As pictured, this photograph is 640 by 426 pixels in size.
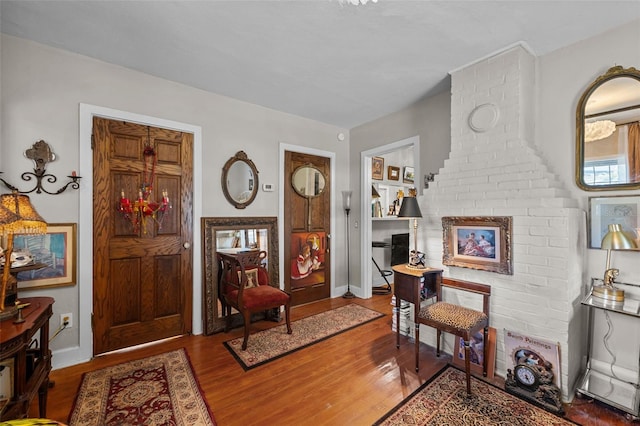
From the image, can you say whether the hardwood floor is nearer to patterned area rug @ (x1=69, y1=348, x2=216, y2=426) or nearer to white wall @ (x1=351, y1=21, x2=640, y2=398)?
patterned area rug @ (x1=69, y1=348, x2=216, y2=426)

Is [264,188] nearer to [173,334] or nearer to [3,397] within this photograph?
[173,334]

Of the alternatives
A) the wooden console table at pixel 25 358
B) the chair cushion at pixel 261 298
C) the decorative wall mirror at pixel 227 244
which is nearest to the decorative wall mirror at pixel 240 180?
the decorative wall mirror at pixel 227 244

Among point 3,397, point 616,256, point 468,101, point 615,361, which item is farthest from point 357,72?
point 3,397

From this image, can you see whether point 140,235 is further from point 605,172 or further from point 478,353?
point 605,172

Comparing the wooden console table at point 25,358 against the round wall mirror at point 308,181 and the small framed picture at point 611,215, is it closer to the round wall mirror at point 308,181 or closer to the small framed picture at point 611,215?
the round wall mirror at point 308,181

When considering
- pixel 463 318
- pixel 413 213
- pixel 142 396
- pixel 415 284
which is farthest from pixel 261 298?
pixel 463 318

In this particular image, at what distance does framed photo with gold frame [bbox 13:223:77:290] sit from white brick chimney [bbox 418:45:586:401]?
326cm

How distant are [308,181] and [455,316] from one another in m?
2.54

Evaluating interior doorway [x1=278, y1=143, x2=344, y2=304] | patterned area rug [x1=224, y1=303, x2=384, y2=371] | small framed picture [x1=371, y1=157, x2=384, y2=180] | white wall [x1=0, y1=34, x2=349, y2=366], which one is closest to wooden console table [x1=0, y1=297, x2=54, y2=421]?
white wall [x1=0, y1=34, x2=349, y2=366]

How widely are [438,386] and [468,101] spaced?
96.8 inches

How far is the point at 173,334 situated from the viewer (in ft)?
9.39

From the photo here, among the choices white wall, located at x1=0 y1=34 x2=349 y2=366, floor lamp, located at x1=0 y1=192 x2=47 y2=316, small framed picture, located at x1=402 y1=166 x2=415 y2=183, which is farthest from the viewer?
small framed picture, located at x1=402 y1=166 x2=415 y2=183

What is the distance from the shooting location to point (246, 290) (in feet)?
9.50

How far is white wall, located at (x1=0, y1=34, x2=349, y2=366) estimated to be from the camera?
2150 mm
